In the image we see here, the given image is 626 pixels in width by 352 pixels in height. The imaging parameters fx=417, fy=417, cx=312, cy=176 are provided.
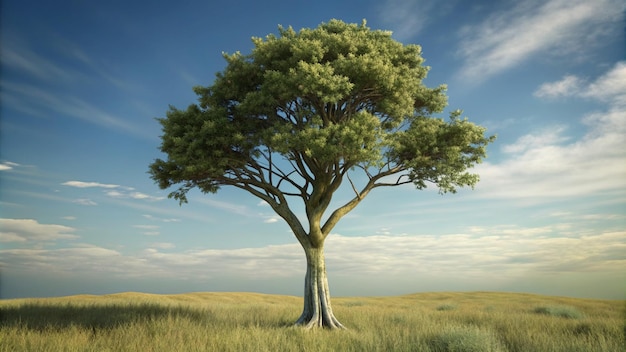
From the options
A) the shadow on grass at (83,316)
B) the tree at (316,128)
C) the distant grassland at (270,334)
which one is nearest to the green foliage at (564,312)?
the distant grassland at (270,334)

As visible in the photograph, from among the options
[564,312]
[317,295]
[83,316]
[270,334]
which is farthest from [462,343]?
[564,312]

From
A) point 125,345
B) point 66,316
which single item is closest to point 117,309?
point 66,316

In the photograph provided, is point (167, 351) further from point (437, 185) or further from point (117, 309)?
point (437, 185)

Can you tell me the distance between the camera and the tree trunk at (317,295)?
56.2 feet

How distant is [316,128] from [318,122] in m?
0.49

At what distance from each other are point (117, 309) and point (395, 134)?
51.9 ft

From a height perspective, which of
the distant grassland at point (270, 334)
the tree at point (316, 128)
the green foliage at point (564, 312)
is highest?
the tree at point (316, 128)

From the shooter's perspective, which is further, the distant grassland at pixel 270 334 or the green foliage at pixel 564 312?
the green foliage at pixel 564 312

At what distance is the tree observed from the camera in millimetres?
15914

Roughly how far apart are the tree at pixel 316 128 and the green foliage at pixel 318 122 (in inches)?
1.8

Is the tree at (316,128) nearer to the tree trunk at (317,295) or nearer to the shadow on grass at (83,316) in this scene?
the tree trunk at (317,295)

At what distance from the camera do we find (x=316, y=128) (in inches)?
620

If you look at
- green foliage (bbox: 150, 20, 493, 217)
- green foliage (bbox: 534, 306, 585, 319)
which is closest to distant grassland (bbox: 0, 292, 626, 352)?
green foliage (bbox: 534, 306, 585, 319)

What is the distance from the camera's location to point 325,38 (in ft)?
55.2
